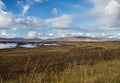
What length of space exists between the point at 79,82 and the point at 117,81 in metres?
1.07

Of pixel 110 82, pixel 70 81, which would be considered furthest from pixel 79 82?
pixel 110 82

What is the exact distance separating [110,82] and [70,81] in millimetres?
1081

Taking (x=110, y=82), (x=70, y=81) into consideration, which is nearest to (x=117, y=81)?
(x=110, y=82)

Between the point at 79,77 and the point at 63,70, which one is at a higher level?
the point at 79,77

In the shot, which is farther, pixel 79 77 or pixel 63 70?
pixel 63 70

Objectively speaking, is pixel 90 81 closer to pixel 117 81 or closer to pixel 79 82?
pixel 79 82

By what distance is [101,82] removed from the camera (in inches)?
254

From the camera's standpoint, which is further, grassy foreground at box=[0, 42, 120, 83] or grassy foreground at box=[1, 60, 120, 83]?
grassy foreground at box=[0, 42, 120, 83]

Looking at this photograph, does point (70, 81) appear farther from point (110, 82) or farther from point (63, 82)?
point (110, 82)

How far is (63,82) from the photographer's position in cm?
620

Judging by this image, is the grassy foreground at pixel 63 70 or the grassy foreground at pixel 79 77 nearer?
the grassy foreground at pixel 79 77

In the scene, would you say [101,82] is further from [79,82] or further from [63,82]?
[63,82]

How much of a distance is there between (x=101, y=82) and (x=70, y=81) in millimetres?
860

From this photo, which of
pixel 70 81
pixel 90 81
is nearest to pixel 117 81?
pixel 90 81
